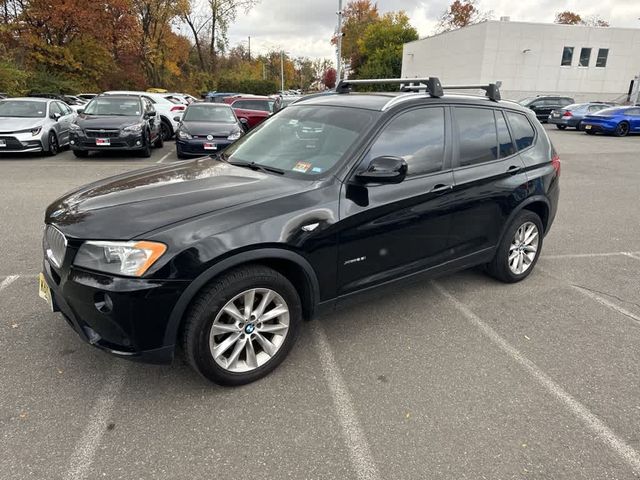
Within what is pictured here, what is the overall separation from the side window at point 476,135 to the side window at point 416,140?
0.77 feet

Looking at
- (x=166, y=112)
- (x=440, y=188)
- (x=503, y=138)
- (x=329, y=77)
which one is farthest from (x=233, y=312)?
(x=329, y=77)

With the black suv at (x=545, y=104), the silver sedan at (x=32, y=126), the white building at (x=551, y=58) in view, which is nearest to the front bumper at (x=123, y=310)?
the silver sedan at (x=32, y=126)

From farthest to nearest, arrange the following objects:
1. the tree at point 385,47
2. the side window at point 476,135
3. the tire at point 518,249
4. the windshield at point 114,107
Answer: the tree at point 385,47
the windshield at point 114,107
the tire at point 518,249
the side window at point 476,135

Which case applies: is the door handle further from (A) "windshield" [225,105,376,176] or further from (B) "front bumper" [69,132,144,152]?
(B) "front bumper" [69,132,144,152]

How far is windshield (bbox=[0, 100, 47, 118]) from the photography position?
37.1 ft

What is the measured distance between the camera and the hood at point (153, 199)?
97.6 inches

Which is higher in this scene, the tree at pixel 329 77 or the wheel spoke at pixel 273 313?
the tree at pixel 329 77

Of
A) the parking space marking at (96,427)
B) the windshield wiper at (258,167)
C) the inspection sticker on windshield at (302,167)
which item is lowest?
the parking space marking at (96,427)

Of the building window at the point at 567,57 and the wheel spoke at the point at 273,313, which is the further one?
the building window at the point at 567,57

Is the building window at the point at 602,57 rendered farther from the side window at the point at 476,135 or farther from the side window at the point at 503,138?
the side window at the point at 476,135

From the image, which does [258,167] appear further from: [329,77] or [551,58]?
[329,77]

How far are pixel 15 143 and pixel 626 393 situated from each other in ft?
41.0

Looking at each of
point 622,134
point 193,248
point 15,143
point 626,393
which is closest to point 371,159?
point 193,248

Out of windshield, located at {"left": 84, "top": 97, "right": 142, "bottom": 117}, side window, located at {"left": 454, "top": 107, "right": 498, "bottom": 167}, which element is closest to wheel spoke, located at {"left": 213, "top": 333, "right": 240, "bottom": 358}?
side window, located at {"left": 454, "top": 107, "right": 498, "bottom": 167}
